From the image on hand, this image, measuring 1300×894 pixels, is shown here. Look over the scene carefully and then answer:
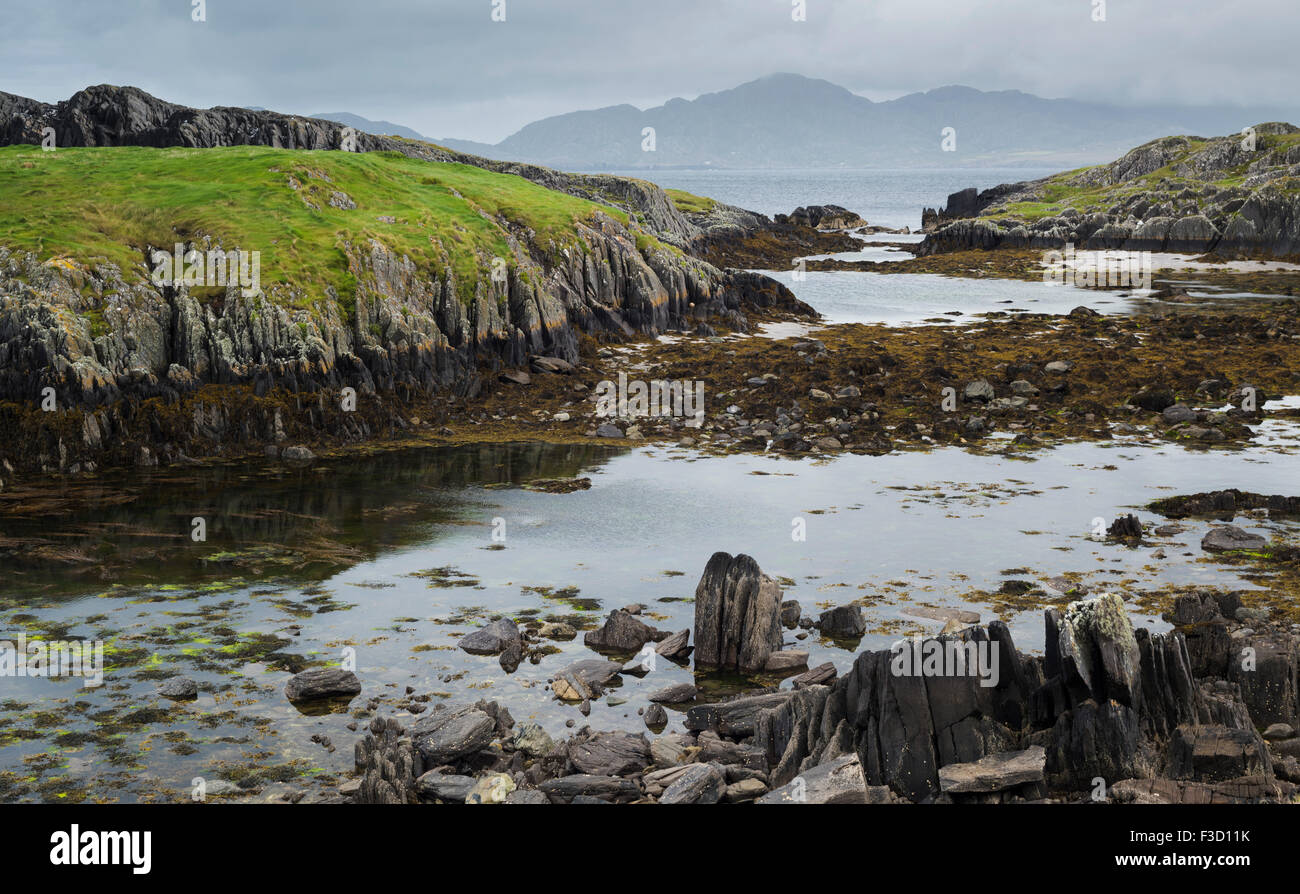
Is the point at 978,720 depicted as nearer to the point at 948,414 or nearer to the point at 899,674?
the point at 899,674

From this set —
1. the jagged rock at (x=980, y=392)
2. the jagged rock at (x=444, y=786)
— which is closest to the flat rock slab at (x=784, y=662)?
the jagged rock at (x=444, y=786)

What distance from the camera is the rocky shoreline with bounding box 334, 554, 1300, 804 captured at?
Answer: 1262 centimetres

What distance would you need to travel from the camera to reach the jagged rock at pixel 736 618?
18.5 metres

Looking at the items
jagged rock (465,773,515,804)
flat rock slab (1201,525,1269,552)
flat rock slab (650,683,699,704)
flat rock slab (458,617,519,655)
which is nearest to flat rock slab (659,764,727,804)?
jagged rock (465,773,515,804)

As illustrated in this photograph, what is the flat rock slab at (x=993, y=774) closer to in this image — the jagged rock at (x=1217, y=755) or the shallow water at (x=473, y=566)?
the jagged rock at (x=1217, y=755)

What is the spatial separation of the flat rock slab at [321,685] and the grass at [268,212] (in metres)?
23.7

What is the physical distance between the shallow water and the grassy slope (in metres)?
104

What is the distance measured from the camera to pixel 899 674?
45.0 feet

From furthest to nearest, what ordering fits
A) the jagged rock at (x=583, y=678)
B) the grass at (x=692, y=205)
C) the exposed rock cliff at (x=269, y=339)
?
the grass at (x=692, y=205)
the exposed rock cliff at (x=269, y=339)
the jagged rock at (x=583, y=678)

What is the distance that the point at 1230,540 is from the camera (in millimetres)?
23672

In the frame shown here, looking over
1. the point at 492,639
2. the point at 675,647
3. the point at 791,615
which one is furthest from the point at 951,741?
the point at 492,639

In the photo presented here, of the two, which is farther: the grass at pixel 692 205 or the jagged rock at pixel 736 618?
the grass at pixel 692 205

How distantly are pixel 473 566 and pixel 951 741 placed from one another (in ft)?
42.4

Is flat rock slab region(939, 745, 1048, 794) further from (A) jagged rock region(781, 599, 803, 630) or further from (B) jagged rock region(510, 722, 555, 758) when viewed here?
(A) jagged rock region(781, 599, 803, 630)
